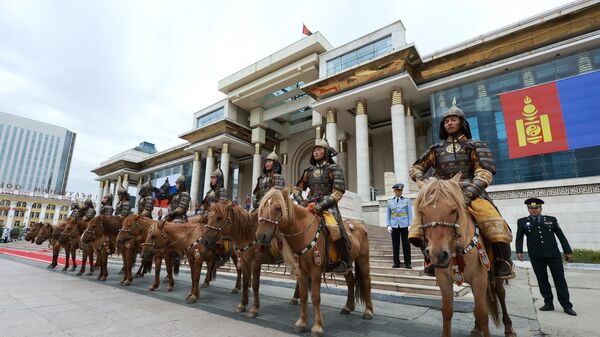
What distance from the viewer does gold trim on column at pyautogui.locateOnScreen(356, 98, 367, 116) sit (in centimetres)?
2261

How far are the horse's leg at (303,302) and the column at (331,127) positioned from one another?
19656 mm

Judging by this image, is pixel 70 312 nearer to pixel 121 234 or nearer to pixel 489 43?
pixel 121 234

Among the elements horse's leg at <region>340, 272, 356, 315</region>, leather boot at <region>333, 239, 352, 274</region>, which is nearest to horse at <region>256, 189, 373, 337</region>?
leather boot at <region>333, 239, 352, 274</region>

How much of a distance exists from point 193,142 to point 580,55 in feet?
120

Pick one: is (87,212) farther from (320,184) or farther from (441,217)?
(441,217)

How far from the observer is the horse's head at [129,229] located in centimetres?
815

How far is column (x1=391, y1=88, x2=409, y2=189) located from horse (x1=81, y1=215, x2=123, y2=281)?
16.6 meters

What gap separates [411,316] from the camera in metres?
4.83

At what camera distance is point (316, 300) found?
4039 millimetres

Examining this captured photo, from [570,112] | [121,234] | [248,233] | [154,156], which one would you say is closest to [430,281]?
[248,233]

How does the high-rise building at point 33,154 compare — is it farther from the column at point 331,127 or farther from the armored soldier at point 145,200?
the armored soldier at point 145,200

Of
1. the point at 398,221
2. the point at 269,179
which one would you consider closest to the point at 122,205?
the point at 269,179

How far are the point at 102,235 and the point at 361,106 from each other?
19151 millimetres

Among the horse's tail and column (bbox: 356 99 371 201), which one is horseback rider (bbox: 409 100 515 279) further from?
column (bbox: 356 99 371 201)
